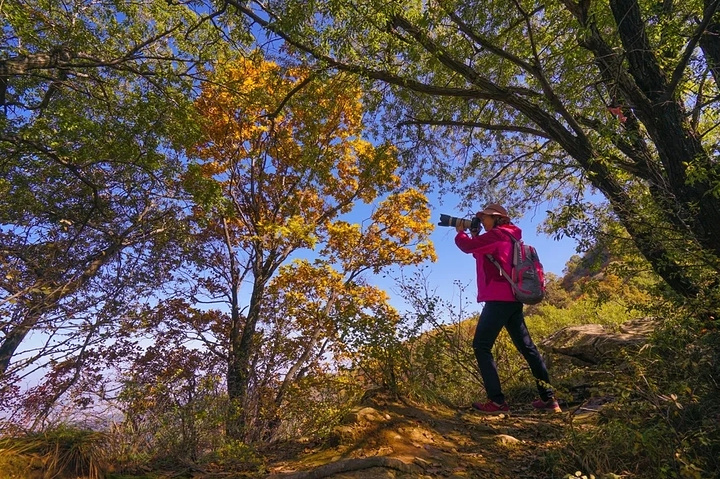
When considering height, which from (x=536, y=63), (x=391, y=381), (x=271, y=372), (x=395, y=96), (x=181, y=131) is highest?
(x=395, y=96)

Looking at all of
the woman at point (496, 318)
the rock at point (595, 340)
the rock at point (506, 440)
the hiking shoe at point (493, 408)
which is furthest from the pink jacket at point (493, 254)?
the rock at point (595, 340)

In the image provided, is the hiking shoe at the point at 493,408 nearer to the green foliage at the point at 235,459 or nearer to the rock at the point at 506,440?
the rock at the point at 506,440

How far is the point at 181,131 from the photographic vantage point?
5.52m

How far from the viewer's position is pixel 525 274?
130 inches

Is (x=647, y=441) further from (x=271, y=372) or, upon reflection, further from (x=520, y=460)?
(x=271, y=372)

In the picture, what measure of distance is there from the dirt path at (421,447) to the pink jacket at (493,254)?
1.16m

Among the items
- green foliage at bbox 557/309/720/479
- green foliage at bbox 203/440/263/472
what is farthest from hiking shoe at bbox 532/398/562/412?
green foliage at bbox 203/440/263/472

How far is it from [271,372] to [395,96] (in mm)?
5499

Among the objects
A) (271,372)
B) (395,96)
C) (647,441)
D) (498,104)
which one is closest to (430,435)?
(647,441)

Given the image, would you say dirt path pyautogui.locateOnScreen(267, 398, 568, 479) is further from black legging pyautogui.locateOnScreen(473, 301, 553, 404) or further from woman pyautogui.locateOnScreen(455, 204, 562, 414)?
black legging pyautogui.locateOnScreen(473, 301, 553, 404)

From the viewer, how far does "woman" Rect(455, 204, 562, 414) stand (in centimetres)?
332

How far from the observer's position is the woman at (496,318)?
10.9ft

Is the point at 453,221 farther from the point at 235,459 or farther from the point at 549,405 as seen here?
the point at 235,459

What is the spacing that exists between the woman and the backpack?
0.05m
